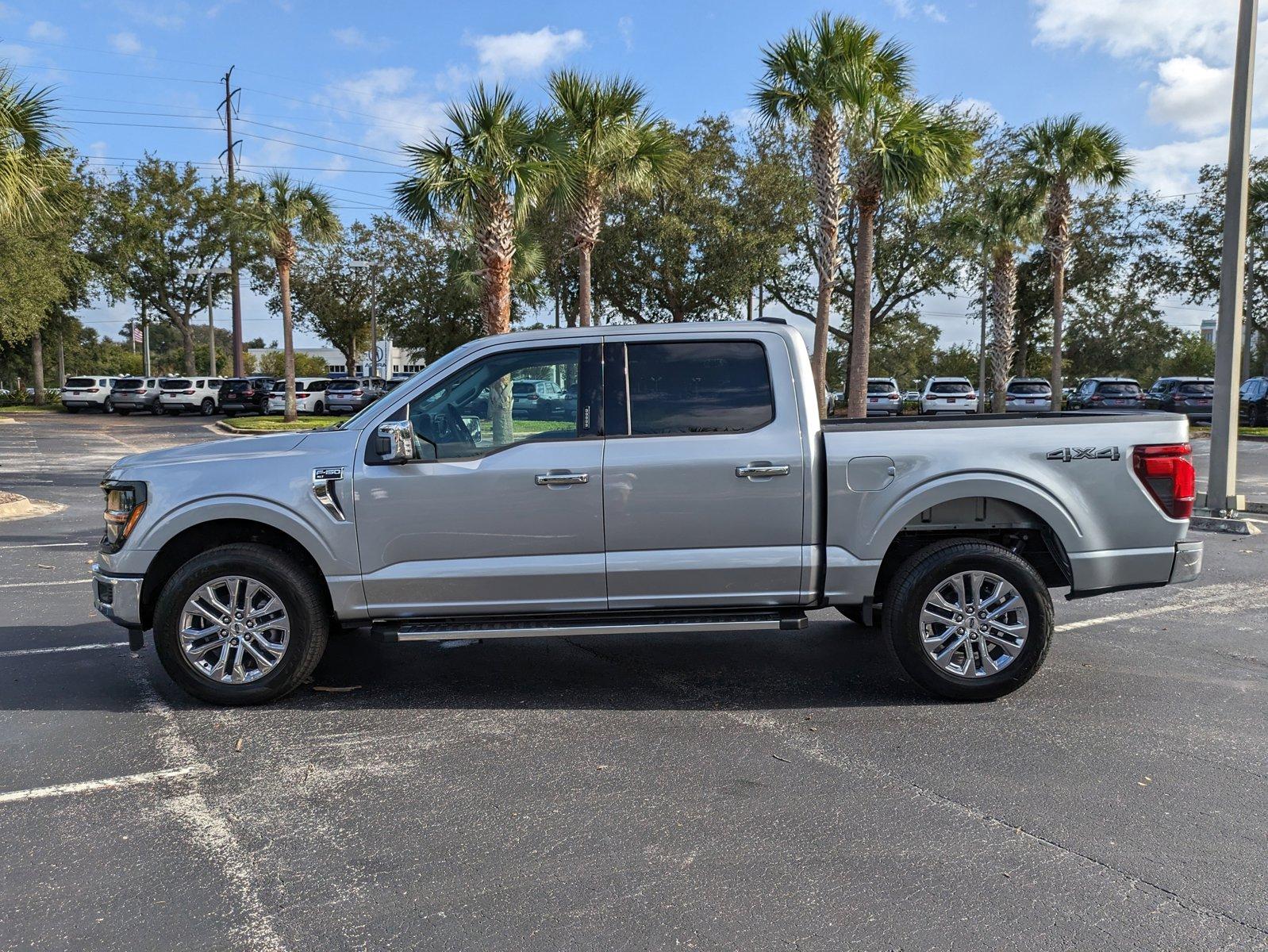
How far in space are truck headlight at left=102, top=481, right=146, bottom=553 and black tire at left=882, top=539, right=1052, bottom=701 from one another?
13.0 feet

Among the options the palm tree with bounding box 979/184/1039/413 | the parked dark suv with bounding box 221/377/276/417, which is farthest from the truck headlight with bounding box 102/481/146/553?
the parked dark suv with bounding box 221/377/276/417

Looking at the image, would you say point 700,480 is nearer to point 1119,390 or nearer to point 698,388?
point 698,388

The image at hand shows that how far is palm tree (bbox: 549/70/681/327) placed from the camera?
18609 mm

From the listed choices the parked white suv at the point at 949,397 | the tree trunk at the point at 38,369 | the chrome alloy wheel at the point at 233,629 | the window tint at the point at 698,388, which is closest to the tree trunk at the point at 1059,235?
the parked white suv at the point at 949,397

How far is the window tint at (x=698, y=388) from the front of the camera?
5199mm

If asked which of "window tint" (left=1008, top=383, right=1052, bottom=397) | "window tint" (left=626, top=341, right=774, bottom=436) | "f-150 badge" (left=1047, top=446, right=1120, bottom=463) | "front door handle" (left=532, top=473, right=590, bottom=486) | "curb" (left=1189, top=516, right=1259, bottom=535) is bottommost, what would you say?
"curb" (left=1189, top=516, right=1259, bottom=535)

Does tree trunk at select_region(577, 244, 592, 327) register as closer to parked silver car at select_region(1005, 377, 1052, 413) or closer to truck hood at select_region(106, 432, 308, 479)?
truck hood at select_region(106, 432, 308, 479)

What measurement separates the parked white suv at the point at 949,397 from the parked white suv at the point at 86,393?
3432 cm

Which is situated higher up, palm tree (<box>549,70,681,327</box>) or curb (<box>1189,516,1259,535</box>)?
palm tree (<box>549,70,681,327</box>)

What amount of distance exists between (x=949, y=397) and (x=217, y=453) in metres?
35.0

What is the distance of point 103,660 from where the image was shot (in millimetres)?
6125

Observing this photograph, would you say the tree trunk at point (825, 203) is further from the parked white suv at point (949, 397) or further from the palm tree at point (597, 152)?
the parked white suv at point (949, 397)

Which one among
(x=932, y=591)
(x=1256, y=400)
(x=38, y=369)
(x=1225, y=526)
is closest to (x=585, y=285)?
(x=1225, y=526)

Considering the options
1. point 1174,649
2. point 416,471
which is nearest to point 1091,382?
point 1174,649
